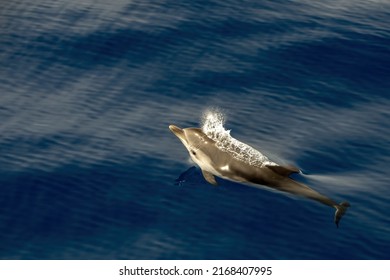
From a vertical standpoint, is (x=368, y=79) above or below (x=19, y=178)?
above

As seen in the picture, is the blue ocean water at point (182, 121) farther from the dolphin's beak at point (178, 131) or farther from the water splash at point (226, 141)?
the dolphin's beak at point (178, 131)

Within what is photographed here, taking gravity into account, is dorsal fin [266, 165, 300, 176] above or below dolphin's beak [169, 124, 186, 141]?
above

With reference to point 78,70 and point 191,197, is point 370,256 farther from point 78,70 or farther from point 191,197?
point 78,70

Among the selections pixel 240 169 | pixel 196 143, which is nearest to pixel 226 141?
pixel 196 143

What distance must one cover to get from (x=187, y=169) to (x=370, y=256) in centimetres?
1129

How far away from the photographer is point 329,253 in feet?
125

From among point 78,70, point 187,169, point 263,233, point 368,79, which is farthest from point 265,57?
point 263,233

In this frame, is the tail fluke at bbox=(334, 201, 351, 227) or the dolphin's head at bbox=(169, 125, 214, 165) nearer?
the tail fluke at bbox=(334, 201, 351, 227)

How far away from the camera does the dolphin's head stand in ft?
139

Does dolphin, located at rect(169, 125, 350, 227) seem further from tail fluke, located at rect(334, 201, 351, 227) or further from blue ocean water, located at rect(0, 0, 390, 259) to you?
blue ocean water, located at rect(0, 0, 390, 259)

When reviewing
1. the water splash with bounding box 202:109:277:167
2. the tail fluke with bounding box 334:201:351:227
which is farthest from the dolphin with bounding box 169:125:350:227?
the water splash with bounding box 202:109:277:167

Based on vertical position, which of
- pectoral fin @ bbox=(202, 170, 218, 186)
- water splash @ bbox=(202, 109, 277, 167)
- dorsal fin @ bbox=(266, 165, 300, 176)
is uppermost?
dorsal fin @ bbox=(266, 165, 300, 176)

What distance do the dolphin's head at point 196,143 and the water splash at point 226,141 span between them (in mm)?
631

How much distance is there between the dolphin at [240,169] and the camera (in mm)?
40156
